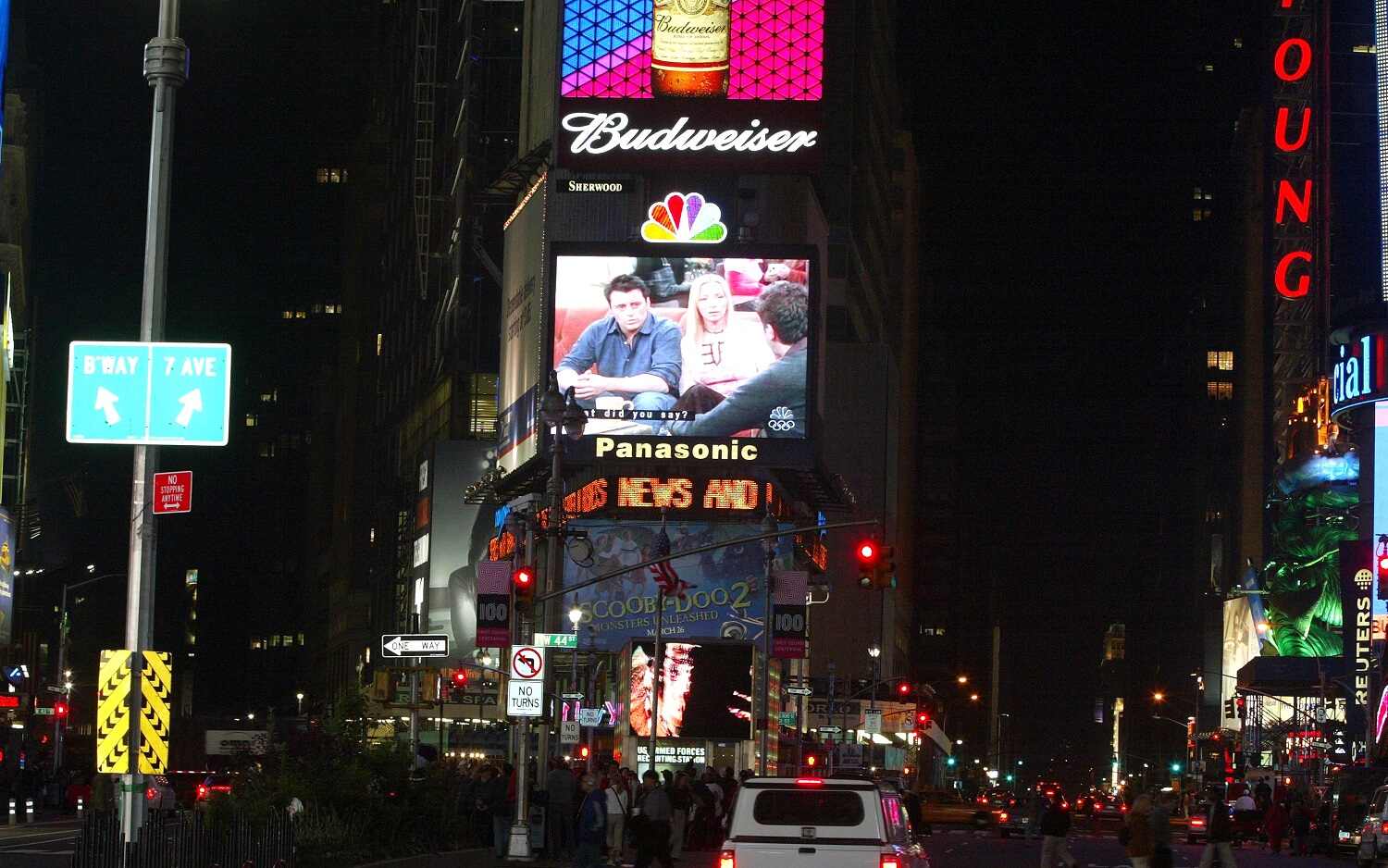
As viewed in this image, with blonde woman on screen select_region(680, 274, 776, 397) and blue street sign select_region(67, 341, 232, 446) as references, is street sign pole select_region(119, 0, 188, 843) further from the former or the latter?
blonde woman on screen select_region(680, 274, 776, 397)

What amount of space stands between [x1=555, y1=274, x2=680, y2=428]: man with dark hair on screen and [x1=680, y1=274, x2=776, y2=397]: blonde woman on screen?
56cm

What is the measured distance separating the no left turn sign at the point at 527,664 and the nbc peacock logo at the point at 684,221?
51676 millimetres

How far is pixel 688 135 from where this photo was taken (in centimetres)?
8675

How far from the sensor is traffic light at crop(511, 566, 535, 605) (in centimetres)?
3776

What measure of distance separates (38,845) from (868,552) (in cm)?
1724

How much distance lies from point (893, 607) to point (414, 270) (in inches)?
1827

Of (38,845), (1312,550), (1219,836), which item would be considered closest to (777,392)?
(1312,550)

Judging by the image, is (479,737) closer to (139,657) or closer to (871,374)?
(871,374)

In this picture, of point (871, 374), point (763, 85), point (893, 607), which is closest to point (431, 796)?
point (763, 85)

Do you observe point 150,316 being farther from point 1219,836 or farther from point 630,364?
point 630,364

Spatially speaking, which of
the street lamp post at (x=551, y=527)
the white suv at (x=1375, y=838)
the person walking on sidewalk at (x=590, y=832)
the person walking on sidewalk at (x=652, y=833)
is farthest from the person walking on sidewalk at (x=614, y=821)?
the white suv at (x=1375, y=838)

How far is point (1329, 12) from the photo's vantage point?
327ft

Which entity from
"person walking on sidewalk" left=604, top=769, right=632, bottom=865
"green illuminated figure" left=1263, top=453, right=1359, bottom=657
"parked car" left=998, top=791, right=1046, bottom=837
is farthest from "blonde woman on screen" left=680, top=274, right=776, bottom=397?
"person walking on sidewalk" left=604, top=769, right=632, bottom=865

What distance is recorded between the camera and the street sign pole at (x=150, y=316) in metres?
19.1
